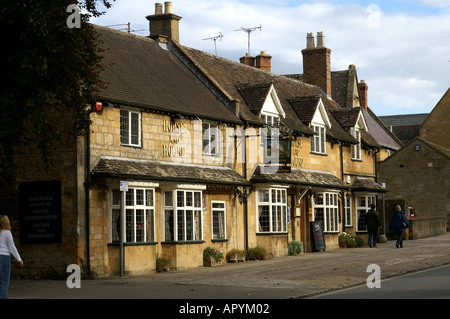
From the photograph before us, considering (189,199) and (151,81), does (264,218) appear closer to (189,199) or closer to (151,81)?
(189,199)

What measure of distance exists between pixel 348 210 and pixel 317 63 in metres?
9.46

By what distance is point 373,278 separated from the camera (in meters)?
19.4

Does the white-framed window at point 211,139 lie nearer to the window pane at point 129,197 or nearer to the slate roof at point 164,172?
the slate roof at point 164,172

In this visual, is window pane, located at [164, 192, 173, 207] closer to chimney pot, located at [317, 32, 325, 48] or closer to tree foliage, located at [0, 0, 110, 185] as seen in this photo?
tree foliage, located at [0, 0, 110, 185]

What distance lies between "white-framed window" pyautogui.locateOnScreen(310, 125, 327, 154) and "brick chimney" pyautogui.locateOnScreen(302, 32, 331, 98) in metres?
7.21

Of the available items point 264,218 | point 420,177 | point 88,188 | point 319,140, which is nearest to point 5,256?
point 88,188

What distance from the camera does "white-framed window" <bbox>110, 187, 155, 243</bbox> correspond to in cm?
2330

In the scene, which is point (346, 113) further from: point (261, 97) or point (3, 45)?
point (3, 45)

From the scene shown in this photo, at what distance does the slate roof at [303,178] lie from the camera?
2967cm

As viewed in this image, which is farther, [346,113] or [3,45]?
[346,113]

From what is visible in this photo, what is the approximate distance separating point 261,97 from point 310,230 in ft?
21.6

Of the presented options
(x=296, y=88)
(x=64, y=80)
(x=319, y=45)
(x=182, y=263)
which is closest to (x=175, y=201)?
(x=182, y=263)

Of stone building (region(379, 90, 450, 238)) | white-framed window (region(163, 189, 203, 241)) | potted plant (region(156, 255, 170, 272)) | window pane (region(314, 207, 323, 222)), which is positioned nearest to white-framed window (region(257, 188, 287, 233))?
window pane (region(314, 207, 323, 222))

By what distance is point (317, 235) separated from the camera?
33312mm
